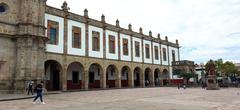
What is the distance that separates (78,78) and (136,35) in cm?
1213

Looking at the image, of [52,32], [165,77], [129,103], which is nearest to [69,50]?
[52,32]

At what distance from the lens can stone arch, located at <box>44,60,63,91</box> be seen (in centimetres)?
2824

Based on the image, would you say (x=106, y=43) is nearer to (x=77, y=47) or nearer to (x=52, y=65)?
(x=77, y=47)

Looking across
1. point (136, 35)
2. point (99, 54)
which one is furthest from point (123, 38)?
point (99, 54)

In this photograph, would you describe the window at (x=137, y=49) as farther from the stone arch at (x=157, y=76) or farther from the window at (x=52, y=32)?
the window at (x=52, y=32)

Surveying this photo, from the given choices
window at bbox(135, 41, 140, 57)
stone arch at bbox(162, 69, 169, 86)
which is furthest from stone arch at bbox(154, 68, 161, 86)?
window at bbox(135, 41, 140, 57)

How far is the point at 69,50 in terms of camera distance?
28.5 m

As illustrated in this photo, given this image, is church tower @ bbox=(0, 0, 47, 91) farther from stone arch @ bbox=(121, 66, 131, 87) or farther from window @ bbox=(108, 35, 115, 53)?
stone arch @ bbox=(121, 66, 131, 87)

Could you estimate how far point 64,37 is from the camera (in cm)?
2797

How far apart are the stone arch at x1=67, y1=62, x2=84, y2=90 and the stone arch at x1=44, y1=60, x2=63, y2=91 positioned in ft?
5.09

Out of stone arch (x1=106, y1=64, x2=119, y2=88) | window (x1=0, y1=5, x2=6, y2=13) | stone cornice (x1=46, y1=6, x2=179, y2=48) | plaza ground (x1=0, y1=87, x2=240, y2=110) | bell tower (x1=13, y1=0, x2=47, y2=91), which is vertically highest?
stone cornice (x1=46, y1=6, x2=179, y2=48)

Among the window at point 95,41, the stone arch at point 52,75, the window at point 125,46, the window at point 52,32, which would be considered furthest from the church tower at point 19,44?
the window at point 125,46

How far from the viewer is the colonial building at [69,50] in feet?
72.2

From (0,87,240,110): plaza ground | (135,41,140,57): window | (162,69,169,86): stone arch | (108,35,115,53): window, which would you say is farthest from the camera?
(162,69,169,86): stone arch
